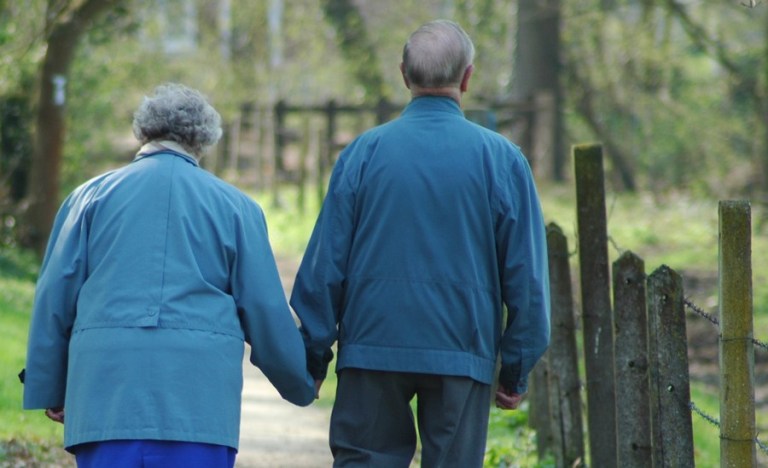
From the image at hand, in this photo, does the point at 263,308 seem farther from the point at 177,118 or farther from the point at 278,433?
the point at 278,433

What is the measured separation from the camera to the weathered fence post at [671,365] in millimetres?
4395

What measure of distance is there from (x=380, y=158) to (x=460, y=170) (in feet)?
0.86

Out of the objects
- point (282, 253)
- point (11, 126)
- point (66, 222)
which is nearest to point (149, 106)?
point (66, 222)

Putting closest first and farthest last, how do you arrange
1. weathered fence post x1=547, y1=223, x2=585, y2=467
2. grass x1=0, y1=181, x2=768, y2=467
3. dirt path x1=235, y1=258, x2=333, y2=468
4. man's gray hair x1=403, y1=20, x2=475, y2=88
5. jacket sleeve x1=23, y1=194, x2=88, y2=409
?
jacket sleeve x1=23, y1=194, x2=88, y2=409, man's gray hair x1=403, y1=20, x2=475, y2=88, weathered fence post x1=547, y1=223, x2=585, y2=467, grass x1=0, y1=181, x2=768, y2=467, dirt path x1=235, y1=258, x2=333, y2=468

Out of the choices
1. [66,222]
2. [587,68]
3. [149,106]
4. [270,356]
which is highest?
[587,68]

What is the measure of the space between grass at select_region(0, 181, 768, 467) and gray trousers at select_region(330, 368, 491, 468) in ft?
4.57

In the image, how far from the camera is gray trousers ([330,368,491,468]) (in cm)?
420

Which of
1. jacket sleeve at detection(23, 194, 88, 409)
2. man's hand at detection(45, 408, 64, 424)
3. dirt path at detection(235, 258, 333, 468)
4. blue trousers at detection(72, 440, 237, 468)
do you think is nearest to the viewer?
blue trousers at detection(72, 440, 237, 468)

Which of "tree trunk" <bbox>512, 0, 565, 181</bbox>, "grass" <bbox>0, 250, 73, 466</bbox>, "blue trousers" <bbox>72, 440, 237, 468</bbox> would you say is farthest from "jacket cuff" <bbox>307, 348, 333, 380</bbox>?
"tree trunk" <bbox>512, 0, 565, 181</bbox>

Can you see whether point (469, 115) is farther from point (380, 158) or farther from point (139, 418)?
point (139, 418)

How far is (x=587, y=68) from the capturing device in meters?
24.3

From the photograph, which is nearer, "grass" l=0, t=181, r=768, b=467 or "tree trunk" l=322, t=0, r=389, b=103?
"grass" l=0, t=181, r=768, b=467

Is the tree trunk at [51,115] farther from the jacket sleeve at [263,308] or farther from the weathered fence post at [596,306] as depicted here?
the jacket sleeve at [263,308]

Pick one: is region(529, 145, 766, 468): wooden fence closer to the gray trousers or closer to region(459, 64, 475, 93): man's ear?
the gray trousers
